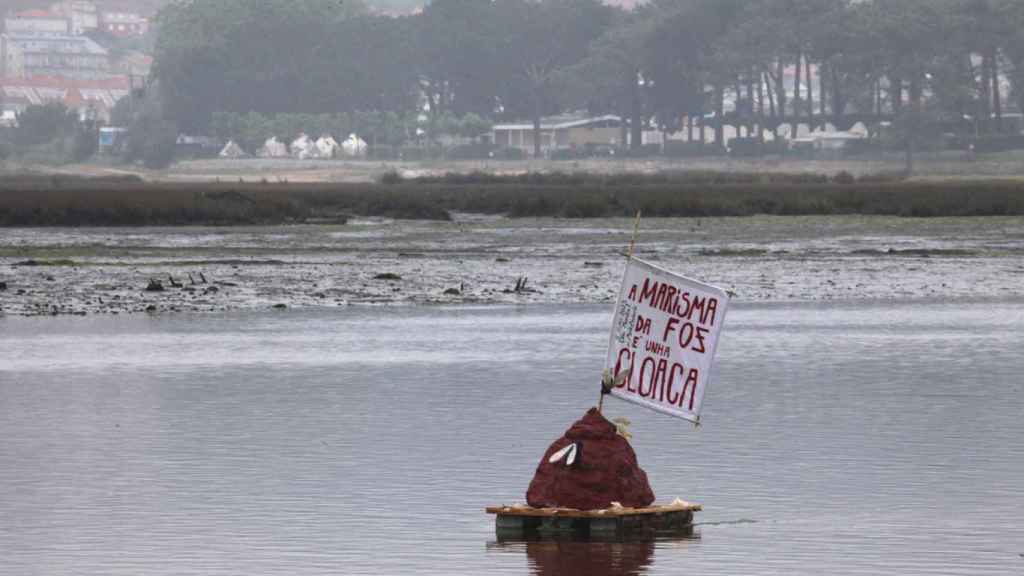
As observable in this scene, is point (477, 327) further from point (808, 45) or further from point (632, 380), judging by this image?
point (808, 45)

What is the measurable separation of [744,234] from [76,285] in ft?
89.5

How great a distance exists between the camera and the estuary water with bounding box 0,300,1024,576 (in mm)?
16359

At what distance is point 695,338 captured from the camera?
16.8 meters

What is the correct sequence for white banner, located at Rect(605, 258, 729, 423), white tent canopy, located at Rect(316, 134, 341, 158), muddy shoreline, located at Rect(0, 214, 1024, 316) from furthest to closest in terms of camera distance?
white tent canopy, located at Rect(316, 134, 341, 158)
muddy shoreline, located at Rect(0, 214, 1024, 316)
white banner, located at Rect(605, 258, 729, 423)

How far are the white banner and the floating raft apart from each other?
2.41 ft

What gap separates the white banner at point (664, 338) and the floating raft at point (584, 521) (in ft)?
2.41

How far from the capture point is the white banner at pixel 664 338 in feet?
54.6

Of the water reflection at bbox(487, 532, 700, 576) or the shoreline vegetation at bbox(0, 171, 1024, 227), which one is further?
the shoreline vegetation at bbox(0, 171, 1024, 227)

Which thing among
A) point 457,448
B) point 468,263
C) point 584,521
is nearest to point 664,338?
point 584,521

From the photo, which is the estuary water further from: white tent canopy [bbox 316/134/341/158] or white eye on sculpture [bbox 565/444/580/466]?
white tent canopy [bbox 316/134/341/158]

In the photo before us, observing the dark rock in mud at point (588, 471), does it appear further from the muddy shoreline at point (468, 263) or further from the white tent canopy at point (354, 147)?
the white tent canopy at point (354, 147)

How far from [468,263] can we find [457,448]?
31863mm

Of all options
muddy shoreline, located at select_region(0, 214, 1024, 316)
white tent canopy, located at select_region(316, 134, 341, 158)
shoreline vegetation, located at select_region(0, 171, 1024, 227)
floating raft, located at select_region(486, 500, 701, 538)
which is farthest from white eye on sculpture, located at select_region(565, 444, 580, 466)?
white tent canopy, located at select_region(316, 134, 341, 158)

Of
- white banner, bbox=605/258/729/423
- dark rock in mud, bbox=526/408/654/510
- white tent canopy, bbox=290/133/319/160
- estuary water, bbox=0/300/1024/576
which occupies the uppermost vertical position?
white banner, bbox=605/258/729/423
